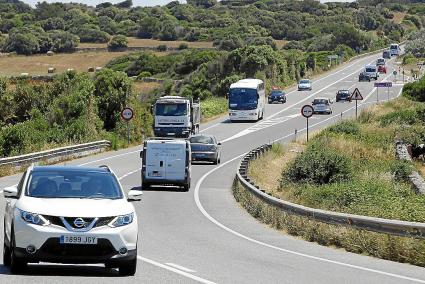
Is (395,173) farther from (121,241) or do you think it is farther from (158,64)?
(158,64)

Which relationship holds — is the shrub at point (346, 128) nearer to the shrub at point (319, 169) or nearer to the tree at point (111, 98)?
the tree at point (111, 98)

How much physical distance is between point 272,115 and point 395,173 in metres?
42.8

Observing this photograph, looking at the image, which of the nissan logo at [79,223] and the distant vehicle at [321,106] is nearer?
the nissan logo at [79,223]

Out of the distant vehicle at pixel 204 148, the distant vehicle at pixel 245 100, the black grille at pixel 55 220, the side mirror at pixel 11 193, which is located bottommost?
the distant vehicle at pixel 245 100

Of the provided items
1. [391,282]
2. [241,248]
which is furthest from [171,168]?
[391,282]

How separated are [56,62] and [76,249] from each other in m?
142

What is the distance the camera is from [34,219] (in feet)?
44.0

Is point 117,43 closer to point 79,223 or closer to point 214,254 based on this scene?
point 214,254

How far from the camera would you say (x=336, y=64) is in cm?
14675

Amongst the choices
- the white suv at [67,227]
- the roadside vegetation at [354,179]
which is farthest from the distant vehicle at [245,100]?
the white suv at [67,227]

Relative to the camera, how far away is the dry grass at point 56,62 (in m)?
139

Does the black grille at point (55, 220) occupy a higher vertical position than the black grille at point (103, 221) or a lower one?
higher

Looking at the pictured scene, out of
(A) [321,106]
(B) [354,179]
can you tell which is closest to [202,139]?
(B) [354,179]

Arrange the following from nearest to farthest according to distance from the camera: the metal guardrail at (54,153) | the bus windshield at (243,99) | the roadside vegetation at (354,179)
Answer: the roadside vegetation at (354,179) < the metal guardrail at (54,153) < the bus windshield at (243,99)
